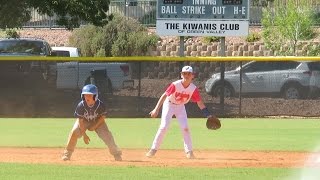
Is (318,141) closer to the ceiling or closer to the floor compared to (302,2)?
closer to the floor

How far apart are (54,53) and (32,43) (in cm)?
A: 136

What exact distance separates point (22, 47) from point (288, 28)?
548 inches

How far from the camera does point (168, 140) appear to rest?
60.5ft

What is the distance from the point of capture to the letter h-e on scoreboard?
25.2 m

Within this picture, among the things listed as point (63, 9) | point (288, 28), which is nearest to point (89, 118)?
point (63, 9)

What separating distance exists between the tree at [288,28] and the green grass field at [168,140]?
14424mm

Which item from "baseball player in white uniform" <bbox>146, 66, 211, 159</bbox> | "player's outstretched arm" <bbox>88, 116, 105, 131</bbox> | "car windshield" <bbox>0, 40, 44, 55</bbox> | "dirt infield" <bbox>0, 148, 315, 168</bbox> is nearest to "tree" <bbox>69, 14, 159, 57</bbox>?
"car windshield" <bbox>0, 40, 44, 55</bbox>

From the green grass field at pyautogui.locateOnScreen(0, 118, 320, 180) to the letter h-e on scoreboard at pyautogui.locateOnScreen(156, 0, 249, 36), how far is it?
2817 millimetres

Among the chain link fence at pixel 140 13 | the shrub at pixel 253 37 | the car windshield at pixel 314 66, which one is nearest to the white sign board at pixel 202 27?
the car windshield at pixel 314 66

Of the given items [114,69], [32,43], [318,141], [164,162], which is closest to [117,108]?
[114,69]

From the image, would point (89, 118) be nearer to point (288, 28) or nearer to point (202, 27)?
point (202, 27)

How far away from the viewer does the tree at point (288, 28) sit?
38219mm

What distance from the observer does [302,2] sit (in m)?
40.3

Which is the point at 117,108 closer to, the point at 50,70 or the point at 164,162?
the point at 50,70
